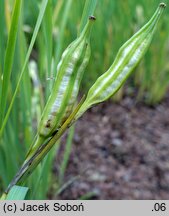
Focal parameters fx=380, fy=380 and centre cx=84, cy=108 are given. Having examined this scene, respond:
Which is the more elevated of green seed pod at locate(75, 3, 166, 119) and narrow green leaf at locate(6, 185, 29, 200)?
green seed pod at locate(75, 3, 166, 119)

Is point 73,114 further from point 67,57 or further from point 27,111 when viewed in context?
point 27,111

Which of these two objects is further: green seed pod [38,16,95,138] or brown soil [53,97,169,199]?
brown soil [53,97,169,199]

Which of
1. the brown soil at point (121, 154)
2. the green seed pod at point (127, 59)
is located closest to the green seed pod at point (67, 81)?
the green seed pod at point (127, 59)

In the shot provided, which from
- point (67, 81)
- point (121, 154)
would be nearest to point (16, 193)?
point (67, 81)

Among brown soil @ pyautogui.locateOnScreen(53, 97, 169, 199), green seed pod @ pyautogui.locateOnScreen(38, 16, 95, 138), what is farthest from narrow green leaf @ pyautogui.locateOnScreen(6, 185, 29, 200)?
brown soil @ pyautogui.locateOnScreen(53, 97, 169, 199)

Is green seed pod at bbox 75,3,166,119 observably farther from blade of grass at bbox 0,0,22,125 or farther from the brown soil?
the brown soil

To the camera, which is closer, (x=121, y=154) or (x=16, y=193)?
(x=16, y=193)

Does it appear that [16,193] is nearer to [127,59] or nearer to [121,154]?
[127,59]
